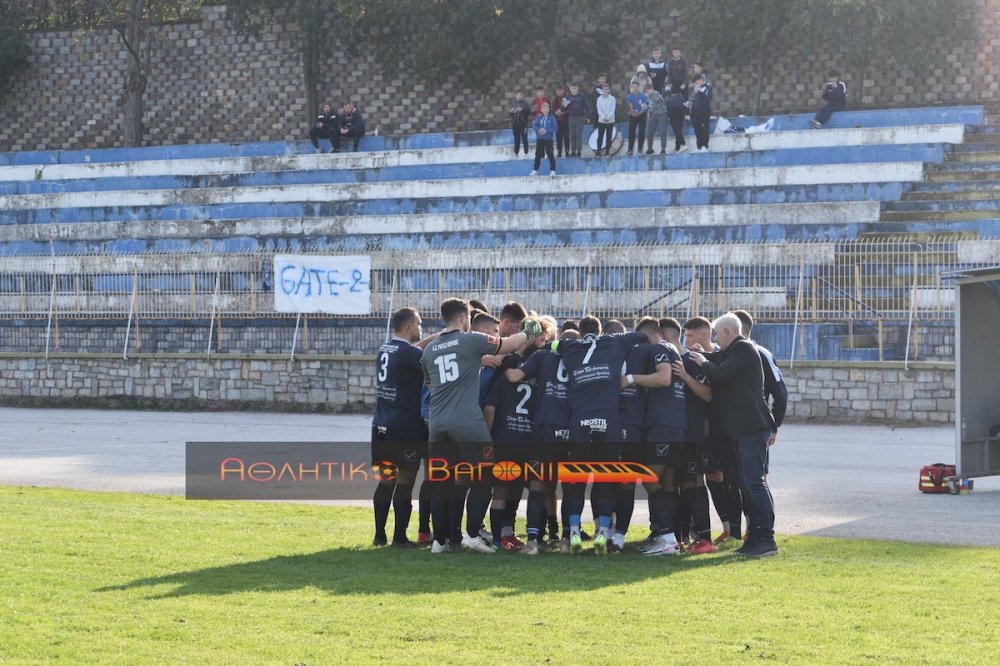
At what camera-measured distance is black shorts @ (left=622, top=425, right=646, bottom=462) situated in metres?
10.8

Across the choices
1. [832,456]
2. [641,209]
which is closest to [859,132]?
[641,209]

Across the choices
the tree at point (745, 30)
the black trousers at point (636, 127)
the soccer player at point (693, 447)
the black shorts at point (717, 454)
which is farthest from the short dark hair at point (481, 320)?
the tree at point (745, 30)

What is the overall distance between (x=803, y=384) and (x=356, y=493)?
9.46 m

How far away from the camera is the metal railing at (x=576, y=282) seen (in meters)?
22.0

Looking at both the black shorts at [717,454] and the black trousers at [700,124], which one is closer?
the black shorts at [717,454]

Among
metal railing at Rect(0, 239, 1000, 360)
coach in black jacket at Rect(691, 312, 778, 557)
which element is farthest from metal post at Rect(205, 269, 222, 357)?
coach in black jacket at Rect(691, 312, 778, 557)

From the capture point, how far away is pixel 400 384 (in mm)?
11078

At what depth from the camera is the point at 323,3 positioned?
40.2 meters

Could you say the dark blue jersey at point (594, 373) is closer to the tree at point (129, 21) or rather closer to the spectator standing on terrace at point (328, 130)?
the spectator standing on terrace at point (328, 130)

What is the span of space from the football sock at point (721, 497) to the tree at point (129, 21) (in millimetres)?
33312

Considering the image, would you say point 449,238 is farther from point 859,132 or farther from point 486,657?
point 486,657

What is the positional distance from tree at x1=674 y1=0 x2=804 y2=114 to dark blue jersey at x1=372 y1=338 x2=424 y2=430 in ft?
87.0

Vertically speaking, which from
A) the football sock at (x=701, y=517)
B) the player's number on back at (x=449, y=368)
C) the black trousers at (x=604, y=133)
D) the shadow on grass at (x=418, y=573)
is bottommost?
the shadow on grass at (x=418, y=573)

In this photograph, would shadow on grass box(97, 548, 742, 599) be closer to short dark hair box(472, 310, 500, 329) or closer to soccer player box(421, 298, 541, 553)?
soccer player box(421, 298, 541, 553)
